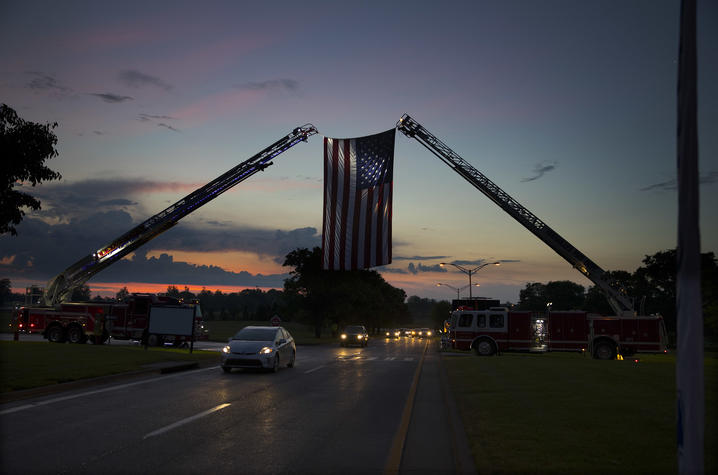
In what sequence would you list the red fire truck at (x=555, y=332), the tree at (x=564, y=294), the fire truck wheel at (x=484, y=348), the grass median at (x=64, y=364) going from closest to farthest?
the grass median at (x=64, y=364) < the red fire truck at (x=555, y=332) < the fire truck wheel at (x=484, y=348) < the tree at (x=564, y=294)

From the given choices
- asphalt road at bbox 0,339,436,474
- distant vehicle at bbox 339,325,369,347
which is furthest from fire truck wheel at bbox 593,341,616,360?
distant vehicle at bbox 339,325,369,347

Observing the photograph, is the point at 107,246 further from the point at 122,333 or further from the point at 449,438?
the point at 449,438

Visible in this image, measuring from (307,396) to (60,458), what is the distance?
Result: 7.06 meters

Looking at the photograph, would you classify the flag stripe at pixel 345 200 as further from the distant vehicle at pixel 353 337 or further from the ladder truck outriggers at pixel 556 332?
the distant vehicle at pixel 353 337

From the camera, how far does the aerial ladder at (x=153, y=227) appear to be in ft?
122

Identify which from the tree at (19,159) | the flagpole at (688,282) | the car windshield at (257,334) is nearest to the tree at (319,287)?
the car windshield at (257,334)

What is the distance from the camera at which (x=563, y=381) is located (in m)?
16.8

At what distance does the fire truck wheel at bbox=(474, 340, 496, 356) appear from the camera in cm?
3328

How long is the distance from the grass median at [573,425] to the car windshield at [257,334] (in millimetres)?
7096

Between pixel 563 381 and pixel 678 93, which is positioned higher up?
pixel 678 93

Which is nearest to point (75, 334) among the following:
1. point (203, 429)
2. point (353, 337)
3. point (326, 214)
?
point (326, 214)

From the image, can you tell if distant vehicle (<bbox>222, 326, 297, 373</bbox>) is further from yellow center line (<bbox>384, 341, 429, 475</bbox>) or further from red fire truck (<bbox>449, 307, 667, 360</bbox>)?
red fire truck (<bbox>449, 307, 667, 360</bbox>)

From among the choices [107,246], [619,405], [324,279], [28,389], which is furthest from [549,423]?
[324,279]

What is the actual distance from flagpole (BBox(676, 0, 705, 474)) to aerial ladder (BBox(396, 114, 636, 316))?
35649 millimetres
